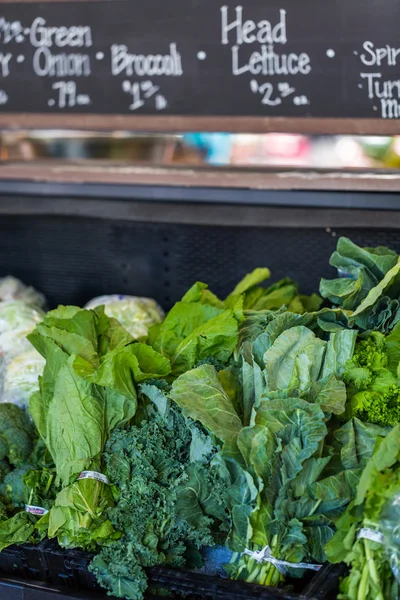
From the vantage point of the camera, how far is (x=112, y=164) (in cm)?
315

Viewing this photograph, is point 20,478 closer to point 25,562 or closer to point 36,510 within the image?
point 36,510

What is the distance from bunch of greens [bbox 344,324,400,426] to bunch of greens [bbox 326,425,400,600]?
147 millimetres

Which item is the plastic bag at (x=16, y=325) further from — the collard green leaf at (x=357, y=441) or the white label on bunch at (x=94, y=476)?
the collard green leaf at (x=357, y=441)

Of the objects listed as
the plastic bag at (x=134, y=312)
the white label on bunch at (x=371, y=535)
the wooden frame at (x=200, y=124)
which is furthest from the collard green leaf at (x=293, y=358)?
the wooden frame at (x=200, y=124)

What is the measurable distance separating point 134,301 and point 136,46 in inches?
39.2

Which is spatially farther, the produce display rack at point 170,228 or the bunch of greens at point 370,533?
the produce display rack at point 170,228

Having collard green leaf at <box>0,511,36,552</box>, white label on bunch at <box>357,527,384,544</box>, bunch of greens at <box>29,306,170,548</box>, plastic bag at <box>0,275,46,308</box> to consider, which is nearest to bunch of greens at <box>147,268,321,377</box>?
bunch of greens at <box>29,306,170,548</box>

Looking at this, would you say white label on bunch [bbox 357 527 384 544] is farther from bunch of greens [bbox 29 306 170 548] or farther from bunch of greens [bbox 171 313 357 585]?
bunch of greens [bbox 29 306 170 548]

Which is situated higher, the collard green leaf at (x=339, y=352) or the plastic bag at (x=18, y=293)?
the collard green leaf at (x=339, y=352)

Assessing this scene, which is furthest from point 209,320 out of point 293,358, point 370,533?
point 370,533

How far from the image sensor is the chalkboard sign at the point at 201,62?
260 centimetres

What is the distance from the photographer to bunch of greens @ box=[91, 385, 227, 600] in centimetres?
187

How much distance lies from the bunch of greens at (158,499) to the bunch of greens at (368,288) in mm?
587

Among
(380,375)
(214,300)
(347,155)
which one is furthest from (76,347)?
(347,155)
